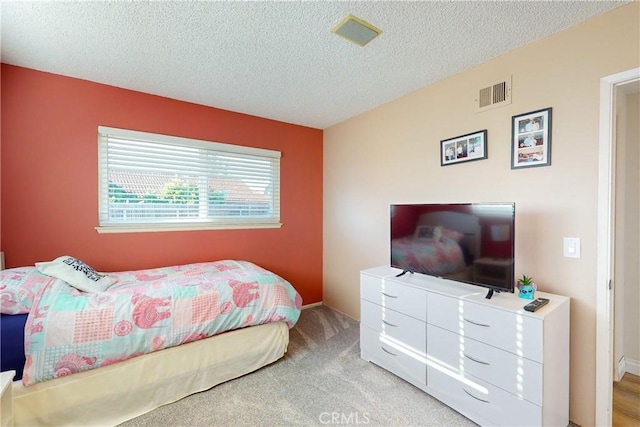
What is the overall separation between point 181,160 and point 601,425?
3.91 meters

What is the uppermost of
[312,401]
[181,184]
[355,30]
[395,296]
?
[355,30]

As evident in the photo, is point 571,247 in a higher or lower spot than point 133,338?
higher

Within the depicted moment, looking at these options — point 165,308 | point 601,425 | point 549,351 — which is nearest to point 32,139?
point 165,308

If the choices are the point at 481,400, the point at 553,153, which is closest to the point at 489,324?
the point at 481,400

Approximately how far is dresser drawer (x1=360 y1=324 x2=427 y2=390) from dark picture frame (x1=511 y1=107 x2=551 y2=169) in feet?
5.21

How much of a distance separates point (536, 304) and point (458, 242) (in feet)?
1.86

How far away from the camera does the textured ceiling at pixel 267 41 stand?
164 centimetres

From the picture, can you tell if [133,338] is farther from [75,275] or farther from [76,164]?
[76,164]

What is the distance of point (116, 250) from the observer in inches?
106

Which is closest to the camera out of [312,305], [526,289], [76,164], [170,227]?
[526,289]

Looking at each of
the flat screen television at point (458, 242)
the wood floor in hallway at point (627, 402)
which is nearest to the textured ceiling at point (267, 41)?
the flat screen television at point (458, 242)

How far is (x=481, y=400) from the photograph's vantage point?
5.68 ft

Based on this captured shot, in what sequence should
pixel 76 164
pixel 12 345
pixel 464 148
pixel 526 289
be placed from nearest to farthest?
1. pixel 12 345
2. pixel 526 289
3. pixel 464 148
4. pixel 76 164

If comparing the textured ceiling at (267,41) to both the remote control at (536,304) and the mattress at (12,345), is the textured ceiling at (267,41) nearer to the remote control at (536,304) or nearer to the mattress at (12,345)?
the remote control at (536,304)
